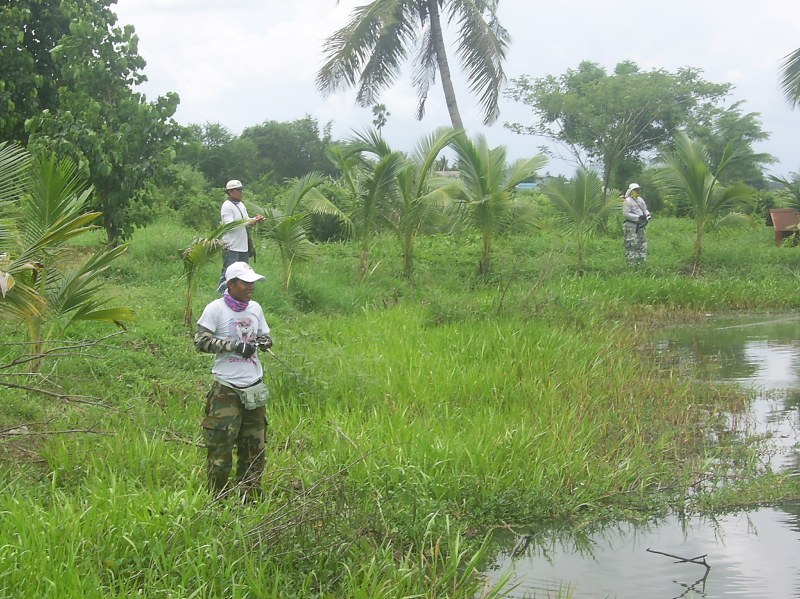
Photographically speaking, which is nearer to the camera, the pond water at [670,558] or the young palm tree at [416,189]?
the pond water at [670,558]

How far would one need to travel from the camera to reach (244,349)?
5.82m

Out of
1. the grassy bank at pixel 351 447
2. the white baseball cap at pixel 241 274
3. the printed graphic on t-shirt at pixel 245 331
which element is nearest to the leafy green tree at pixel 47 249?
the grassy bank at pixel 351 447

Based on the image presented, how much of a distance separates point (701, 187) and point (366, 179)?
6.12 metres

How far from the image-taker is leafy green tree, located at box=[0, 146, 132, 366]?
20.2 ft

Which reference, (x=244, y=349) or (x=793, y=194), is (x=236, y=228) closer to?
(x=244, y=349)

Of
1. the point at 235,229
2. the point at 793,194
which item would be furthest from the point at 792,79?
the point at 235,229

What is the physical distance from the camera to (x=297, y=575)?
4738 mm

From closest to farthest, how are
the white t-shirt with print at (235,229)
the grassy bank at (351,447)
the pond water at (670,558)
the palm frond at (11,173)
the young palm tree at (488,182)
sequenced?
the grassy bank at (351,447), the pond water at (670,558), the palm frond at (11,173), the white t-shirt with print at (235,229), the young palm tree at (488,182)

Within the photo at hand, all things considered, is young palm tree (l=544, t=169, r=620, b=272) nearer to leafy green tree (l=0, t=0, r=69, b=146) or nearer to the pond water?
leafy green tree (l=0, t=0, r=69, b=146)

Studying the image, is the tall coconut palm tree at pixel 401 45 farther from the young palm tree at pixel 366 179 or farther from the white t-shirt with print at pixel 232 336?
the white t-shirt with print at pixel 232 336

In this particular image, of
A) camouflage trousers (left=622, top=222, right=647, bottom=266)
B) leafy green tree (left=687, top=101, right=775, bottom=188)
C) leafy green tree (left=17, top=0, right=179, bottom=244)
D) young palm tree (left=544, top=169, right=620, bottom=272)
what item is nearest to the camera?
leafy green tree (left=17, top=0, right=179, bottom=244)

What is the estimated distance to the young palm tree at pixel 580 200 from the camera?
57.3 ft

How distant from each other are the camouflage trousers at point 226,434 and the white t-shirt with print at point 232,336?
3.2 inches

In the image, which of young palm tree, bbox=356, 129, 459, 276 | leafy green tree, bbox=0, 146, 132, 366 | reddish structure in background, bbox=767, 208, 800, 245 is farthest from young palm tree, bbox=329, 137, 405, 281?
reddish structure in background, bbox=767, 208, 800, 245
